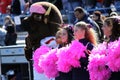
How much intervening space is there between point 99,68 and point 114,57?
0.23 metres

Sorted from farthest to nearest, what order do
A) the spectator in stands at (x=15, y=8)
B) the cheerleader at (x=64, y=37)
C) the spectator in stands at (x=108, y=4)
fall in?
the spectator in stands at (x=15, y=8)
the spectator in stands at (x=108, y=4)
the cheerleader at (x=64, y=37)

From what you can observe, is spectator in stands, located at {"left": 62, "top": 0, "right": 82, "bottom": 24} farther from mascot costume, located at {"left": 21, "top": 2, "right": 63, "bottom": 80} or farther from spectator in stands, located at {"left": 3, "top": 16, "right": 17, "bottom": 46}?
mascot costume, located at {"left": 21, "top": 2, "right": 63, "bottom": 80}

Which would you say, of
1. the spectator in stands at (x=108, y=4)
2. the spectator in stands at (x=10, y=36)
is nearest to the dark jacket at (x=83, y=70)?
the spectator in stands at (x=10, y=36)

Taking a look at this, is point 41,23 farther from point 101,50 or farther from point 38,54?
point 101,50

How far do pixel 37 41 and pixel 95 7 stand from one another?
6.34 m

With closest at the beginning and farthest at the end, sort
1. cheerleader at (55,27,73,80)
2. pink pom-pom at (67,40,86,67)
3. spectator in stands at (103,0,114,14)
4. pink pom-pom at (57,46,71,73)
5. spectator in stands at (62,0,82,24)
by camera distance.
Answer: pink pom-pom at (67,40,86,67), pink pom-pom at (57,46,71,73), cheerleader at (55,27,73,80), spectator in stands at (103,0,114,14), spectator in stands at (62,0,82,24)

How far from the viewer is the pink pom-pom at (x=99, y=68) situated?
480 centimetres

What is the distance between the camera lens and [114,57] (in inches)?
186

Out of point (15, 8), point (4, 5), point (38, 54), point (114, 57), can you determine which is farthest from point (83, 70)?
point (4, 5)

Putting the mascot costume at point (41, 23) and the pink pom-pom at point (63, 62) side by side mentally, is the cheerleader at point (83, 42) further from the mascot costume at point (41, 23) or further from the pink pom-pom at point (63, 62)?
the mascot costume at point (41, 23)

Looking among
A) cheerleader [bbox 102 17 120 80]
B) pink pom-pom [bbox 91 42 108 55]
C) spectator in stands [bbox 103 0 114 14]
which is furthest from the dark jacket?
spectator in stands [bbox 103 0 114 14]

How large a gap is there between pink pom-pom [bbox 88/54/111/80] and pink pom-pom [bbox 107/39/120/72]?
102mm

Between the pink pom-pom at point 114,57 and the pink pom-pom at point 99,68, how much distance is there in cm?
10

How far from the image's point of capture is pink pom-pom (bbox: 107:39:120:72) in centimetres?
467
